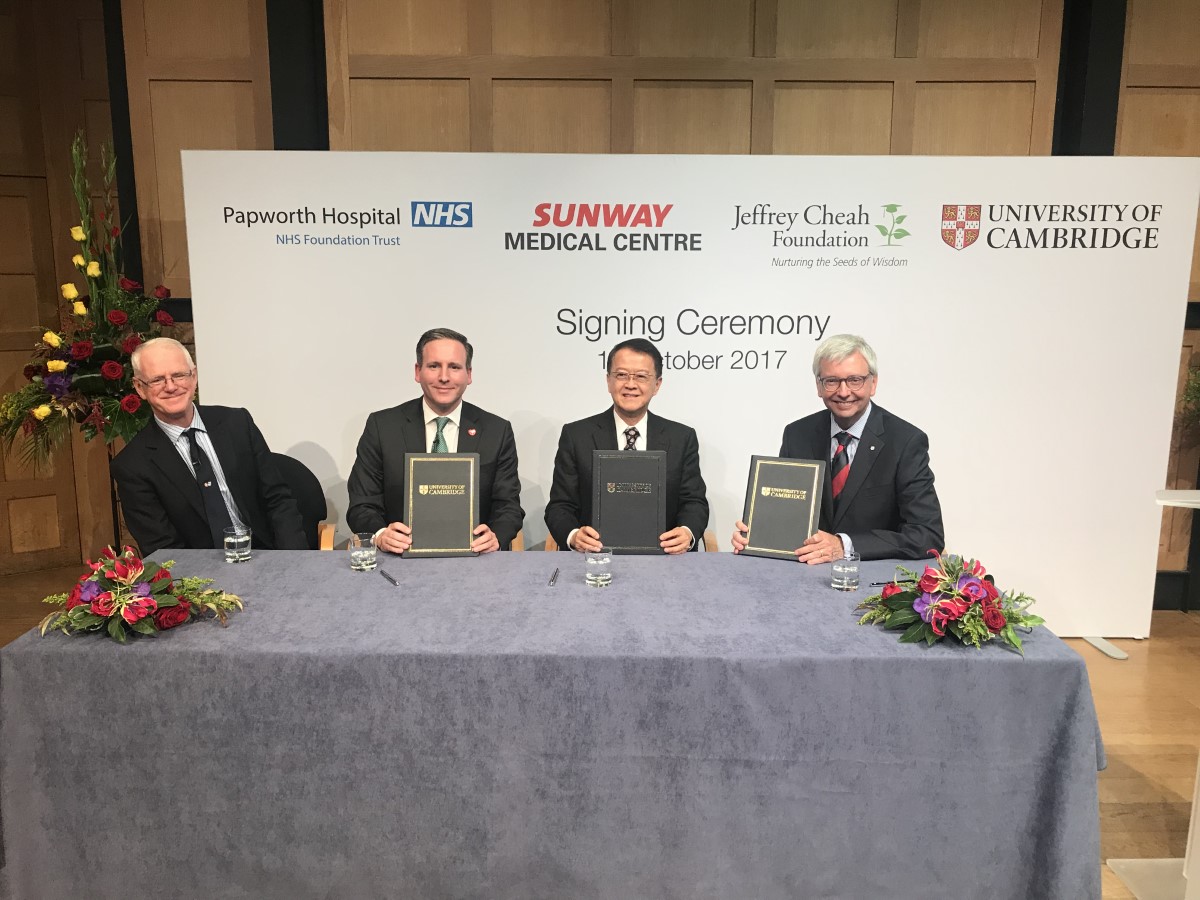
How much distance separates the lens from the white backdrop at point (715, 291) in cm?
372

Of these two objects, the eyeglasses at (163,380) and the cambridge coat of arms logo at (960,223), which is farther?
the cambridge coat of arms logo at (960,223)

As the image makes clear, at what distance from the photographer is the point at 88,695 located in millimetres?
1910

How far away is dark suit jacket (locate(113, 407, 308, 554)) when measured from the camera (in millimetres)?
2795

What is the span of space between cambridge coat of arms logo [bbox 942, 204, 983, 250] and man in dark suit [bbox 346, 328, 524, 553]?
222 centimetres

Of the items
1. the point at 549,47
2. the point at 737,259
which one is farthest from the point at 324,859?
the point at 549,47

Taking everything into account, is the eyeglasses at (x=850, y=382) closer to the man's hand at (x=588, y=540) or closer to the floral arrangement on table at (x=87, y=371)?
the man's hand at (x=588, y=540)

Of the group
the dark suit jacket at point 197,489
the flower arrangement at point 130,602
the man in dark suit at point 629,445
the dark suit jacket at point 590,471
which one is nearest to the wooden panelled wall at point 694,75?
the man in dark suit at point 629,445

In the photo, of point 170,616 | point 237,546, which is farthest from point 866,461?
point 170,616

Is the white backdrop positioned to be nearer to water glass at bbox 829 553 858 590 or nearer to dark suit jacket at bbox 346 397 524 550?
dark suit jacket at bbox 346 397 524 550

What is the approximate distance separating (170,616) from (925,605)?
182 centimetres

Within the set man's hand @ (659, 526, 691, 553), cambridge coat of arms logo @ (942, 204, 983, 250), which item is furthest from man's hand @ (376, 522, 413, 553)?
cambridge coat of arms logo @ (942, 204, 983, 250)

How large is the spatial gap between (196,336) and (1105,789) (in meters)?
4.15

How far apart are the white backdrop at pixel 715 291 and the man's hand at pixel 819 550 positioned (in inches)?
52.3

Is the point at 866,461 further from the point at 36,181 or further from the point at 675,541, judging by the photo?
the point at 36,181
